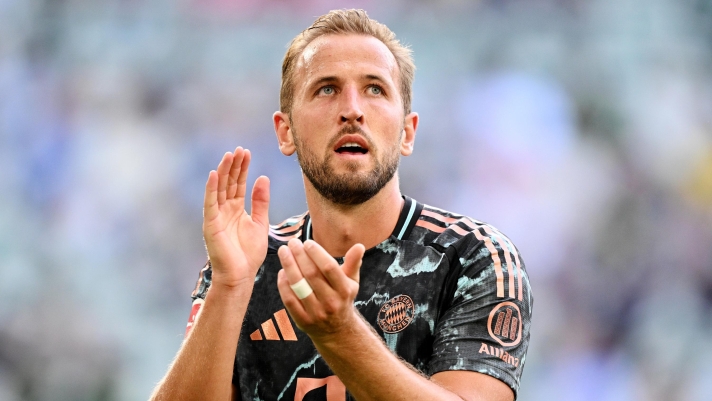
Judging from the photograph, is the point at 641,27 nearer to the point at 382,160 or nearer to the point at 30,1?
the point at 382,160

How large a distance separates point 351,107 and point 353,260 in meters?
1.22

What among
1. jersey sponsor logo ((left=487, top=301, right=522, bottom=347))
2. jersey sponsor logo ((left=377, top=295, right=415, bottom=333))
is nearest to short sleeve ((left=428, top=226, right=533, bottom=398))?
jersey sponsor logo ((left=487, top=301, right=522, bottom=347))

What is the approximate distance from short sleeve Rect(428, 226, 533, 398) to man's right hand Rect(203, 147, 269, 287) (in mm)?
811

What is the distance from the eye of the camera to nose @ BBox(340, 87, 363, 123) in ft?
10.6

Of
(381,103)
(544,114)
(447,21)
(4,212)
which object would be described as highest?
(447,21)

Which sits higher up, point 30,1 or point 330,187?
point 30,1

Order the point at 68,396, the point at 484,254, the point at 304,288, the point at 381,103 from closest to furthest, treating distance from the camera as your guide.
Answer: the point at 304,288 → the point at 484,254 → the point at 381,103 → the point at 68,396

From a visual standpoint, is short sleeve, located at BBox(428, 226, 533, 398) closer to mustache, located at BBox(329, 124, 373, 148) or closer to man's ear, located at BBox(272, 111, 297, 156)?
mustache, located at BBox(329, 124, 373, 148)

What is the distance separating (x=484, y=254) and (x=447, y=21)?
4332mm

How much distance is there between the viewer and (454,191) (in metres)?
6.44

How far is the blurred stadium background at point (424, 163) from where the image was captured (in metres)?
5.93

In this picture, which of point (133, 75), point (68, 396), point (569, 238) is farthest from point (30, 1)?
point (569, 238)

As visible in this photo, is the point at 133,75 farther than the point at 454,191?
Yes

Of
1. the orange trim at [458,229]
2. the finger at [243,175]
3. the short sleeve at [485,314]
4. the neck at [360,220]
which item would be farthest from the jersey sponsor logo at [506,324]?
the finger at [243,175]
